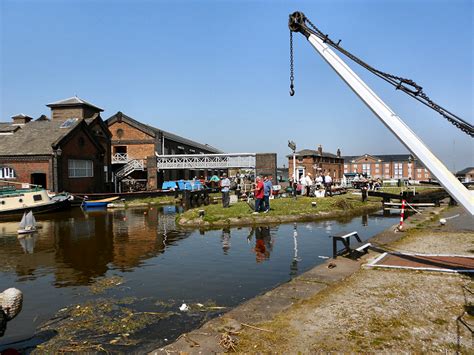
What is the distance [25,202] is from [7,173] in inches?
334

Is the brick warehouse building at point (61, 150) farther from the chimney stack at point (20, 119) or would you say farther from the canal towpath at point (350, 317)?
the canal towpath at point (350, 317)

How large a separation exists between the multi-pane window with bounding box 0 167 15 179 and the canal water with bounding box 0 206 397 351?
54.3ft

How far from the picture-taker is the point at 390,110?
27.0ft

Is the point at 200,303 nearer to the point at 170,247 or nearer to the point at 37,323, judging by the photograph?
the point at 37,323

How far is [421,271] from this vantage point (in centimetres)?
737

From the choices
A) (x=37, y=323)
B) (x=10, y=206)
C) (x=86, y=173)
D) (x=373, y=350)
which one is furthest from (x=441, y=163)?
(x=86, y=173)

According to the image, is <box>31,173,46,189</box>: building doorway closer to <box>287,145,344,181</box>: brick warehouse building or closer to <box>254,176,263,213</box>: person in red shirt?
<box>254,176,263,213</box>: person in red shirt

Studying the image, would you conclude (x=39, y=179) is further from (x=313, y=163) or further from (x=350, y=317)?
(x=313, y=163)

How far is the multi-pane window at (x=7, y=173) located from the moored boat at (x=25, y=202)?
5.24 meters

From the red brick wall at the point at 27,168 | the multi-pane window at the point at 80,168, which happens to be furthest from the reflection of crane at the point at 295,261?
the multi-pane window at the point at 80,168

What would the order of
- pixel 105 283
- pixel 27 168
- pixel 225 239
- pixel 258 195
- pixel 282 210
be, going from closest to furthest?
pixel 105 283 < pixel 225 239 < pixel 258 195 < pixel 282 210 < pixel 27 168

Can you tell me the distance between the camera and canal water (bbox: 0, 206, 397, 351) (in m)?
5.96

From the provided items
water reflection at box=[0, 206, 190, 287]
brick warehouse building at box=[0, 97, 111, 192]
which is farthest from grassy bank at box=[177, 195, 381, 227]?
brick warehouse building at box=[0, 97, 111, 192]

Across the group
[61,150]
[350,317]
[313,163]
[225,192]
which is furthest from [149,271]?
[313,163]
